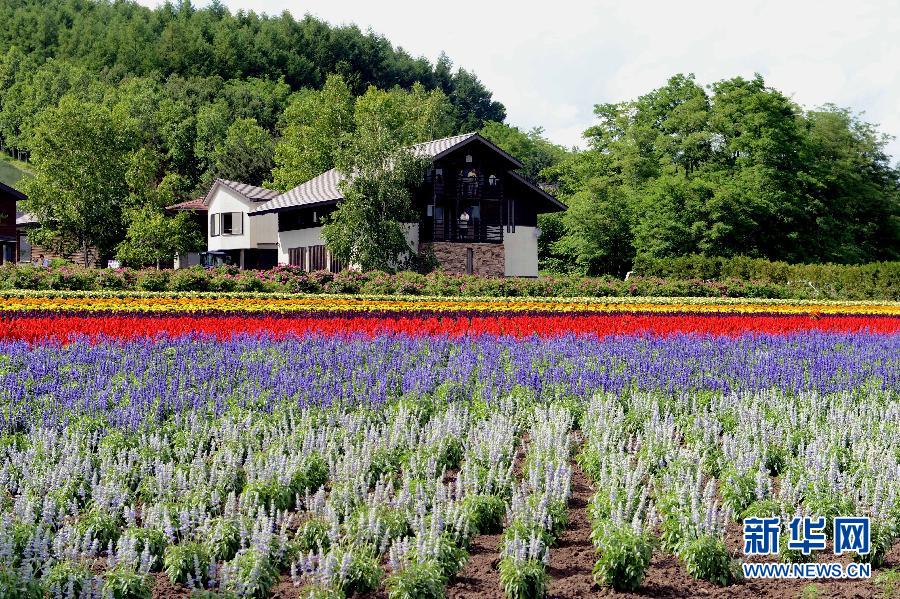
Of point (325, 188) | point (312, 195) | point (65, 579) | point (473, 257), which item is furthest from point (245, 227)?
point (65, 579)

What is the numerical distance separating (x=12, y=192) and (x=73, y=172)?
420 centimetres

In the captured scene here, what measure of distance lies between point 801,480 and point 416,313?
12797 millimetres

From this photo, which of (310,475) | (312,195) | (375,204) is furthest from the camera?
(312,195)

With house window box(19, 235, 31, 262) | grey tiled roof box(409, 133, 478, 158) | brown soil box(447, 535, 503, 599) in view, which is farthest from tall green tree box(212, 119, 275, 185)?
brown soil box(447, 535, 503, 599)

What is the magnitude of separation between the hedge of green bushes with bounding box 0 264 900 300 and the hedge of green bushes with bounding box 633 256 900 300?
2.49m

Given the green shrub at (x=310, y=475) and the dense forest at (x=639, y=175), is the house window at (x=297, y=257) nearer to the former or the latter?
the dense forest at (x=639, y=175)

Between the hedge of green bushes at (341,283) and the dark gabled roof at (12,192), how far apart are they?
19.7m

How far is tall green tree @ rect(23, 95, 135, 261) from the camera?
1975 inches

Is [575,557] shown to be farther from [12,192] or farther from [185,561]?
[12,192]

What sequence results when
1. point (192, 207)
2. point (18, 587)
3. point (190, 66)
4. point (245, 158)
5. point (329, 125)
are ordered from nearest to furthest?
point (18, 587)
point (329, 125)
point (192, 207)
point (245, 158)
point (190, 66)

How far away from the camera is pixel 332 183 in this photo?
49594mm

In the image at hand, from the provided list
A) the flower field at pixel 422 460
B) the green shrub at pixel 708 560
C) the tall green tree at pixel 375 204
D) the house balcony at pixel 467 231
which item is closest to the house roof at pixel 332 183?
the tall green tree at pixel 375 204

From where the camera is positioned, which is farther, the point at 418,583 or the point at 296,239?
the point at 296,239

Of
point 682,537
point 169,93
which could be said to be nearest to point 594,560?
point 682,537
